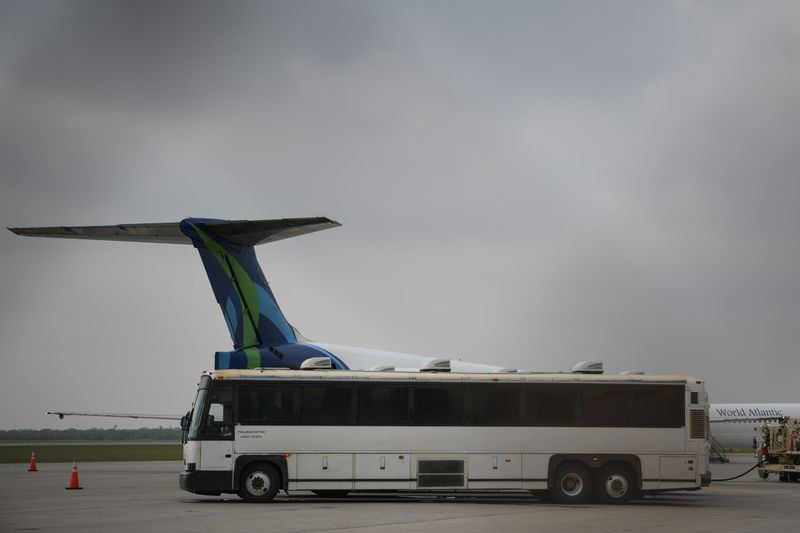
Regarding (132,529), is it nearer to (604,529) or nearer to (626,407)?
(604,529)

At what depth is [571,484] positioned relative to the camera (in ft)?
74.1

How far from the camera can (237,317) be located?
2969 cm

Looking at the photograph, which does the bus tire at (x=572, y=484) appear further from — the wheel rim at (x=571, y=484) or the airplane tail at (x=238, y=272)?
the airplane tail at (x=238, y=272)

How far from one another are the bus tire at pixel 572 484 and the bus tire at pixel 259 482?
22.0 ft

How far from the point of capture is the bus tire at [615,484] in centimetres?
2252

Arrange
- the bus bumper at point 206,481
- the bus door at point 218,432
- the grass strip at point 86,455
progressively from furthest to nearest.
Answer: the grass strip at point 86,455 < the bus door at point 218,432 < the bus bumper at point 206,481

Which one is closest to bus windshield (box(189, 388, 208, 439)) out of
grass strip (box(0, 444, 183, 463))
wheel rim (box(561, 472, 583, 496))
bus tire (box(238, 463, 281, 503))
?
bus tire (box(238, 463, 281, 503))

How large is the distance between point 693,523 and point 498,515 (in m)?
3.81

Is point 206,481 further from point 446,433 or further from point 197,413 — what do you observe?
point 446,433

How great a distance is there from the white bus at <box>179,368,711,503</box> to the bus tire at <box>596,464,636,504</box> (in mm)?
24

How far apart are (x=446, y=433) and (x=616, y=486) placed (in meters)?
4.32

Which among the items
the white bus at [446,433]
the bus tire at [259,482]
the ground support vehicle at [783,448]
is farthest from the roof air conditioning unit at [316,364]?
the ground support vehicle at [783,448]

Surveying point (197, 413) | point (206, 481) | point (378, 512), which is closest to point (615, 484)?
point (378, 512)

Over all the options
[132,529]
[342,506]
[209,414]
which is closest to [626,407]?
[342,506]
